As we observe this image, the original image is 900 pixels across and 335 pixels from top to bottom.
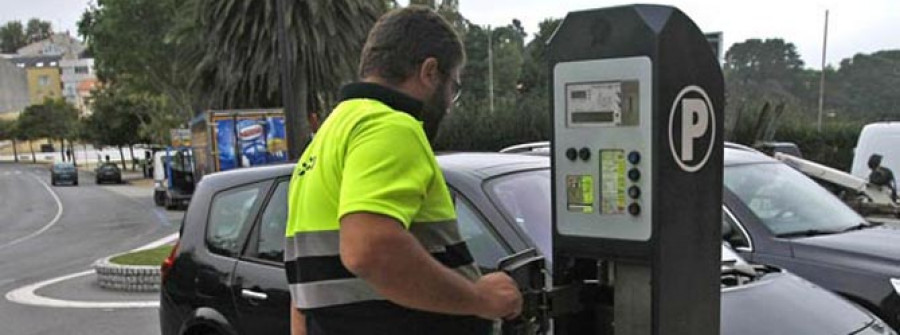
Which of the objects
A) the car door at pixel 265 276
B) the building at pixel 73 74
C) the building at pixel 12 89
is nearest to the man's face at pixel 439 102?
the car door at pixel 265 276

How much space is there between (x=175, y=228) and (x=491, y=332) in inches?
753

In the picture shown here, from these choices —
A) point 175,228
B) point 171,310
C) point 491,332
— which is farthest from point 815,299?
point 175,228

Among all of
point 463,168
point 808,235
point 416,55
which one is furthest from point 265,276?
point 808,235

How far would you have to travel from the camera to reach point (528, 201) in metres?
3.58

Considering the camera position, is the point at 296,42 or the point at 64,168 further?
the point at 64,168

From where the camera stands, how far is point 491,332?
210 centimetres

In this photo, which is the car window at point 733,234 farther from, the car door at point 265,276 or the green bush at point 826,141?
the green bush at point 826,141

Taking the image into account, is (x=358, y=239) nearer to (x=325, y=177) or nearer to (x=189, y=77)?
(x=325, y=177)

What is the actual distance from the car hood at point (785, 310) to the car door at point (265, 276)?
6.20 feet

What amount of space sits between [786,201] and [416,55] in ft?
12.8

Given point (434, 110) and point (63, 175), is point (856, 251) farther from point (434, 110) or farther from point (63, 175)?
point (63, 175)

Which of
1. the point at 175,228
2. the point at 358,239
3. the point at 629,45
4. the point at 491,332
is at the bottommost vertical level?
the point at 175,228

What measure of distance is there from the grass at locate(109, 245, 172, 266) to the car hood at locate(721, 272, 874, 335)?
8.01m

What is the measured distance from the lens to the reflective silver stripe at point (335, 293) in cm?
198
